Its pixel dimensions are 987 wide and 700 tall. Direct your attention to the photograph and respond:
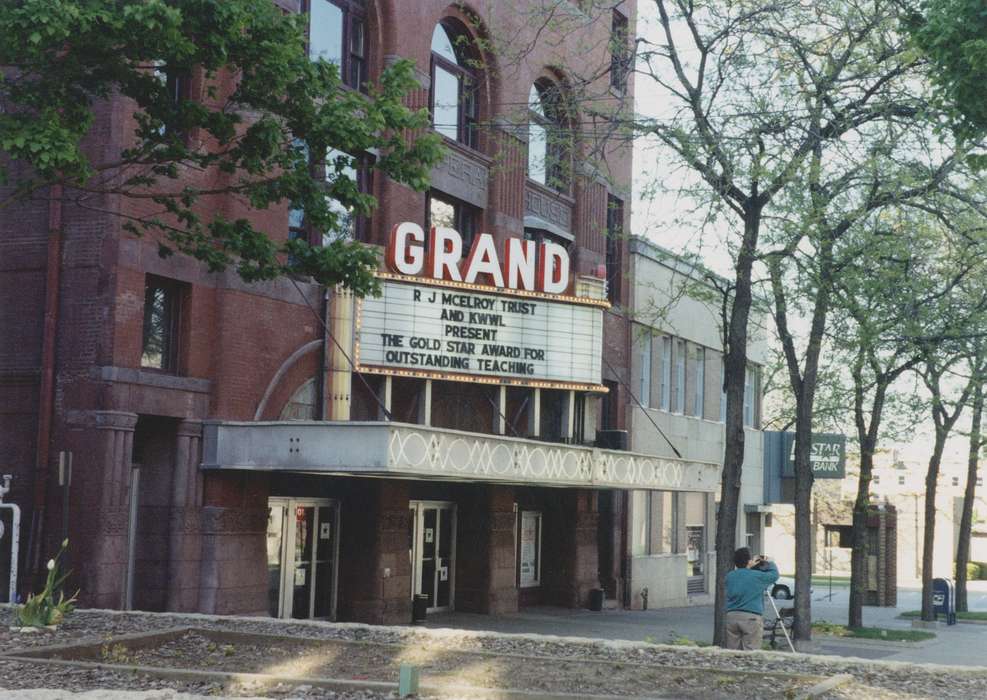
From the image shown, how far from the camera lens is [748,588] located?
19578 millimetres

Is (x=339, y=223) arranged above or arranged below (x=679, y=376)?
above

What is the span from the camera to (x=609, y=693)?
49.0ft

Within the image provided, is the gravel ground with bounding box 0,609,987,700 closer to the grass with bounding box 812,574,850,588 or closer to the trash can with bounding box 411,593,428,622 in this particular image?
the trash can with bounding box 411,593,428,622

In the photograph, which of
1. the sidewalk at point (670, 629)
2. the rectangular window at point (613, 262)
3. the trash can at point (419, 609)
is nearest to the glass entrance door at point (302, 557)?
the trash can at point (419, 609)

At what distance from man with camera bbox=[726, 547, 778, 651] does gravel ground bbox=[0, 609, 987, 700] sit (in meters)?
1.49

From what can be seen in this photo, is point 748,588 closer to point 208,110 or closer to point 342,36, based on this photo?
point 208,110

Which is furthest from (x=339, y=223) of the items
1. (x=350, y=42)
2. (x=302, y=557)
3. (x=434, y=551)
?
(x=434, y=551)

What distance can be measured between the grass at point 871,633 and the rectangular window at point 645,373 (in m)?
9.11

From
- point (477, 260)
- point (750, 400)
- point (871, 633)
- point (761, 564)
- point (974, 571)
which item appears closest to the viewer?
point (761, 564)

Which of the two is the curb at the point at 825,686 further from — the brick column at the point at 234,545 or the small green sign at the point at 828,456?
the small green sign at the point at 828,456

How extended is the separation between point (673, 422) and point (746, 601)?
76.5ft

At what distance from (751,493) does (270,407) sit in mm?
28286

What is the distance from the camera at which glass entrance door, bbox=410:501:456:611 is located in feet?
106

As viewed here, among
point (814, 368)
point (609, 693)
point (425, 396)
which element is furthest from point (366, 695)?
point (814, 368)
